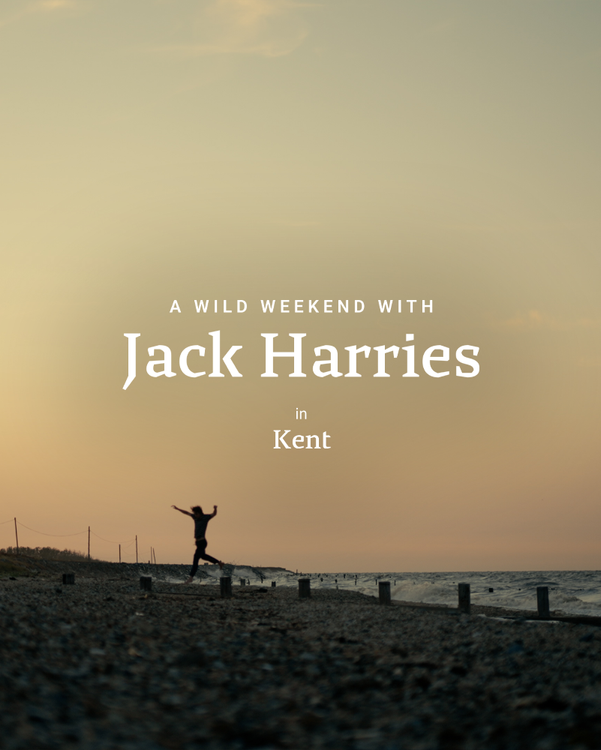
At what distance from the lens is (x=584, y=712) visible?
6.54m

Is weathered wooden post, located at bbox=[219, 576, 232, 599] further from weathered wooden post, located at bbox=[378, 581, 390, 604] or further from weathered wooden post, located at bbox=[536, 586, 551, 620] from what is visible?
weathered wooden post, located at bbox=[536, 586, 551, 620]

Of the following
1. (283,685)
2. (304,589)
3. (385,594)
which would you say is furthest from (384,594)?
(283,685)

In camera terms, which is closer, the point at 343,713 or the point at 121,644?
the point at 343,713

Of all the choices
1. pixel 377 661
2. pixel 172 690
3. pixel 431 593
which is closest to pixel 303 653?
pixel 377 661

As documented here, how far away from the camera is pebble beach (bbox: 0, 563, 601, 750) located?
5.89 metres

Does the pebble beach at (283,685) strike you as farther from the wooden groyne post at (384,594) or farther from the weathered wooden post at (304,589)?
the weathered wooden post at (304,589)

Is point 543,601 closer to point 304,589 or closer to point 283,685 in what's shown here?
point 304,589

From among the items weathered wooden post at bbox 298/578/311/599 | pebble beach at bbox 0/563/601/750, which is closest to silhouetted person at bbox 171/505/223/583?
weathered wooden post at bbox 298/578/311/599

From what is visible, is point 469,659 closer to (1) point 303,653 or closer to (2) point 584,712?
(1) point 303,653

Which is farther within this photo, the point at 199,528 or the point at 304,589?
the point at 304,589

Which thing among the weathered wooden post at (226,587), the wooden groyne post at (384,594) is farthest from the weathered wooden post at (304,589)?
the wooden groyne post at (384,594)

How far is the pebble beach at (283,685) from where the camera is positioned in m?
5.89

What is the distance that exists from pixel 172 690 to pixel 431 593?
36.9 metres

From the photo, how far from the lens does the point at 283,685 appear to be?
26.7 ft
